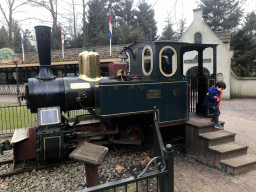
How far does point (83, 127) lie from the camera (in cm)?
476

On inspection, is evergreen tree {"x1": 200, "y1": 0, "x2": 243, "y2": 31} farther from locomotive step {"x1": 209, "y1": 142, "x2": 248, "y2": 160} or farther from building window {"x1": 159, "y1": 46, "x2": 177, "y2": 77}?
locomotive step {"x1": 209, "y1": 142, "x2": 248, "y2": 160}

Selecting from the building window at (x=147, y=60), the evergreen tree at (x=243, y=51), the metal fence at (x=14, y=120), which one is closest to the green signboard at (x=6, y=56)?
the metal fence at (x=14, y=120)

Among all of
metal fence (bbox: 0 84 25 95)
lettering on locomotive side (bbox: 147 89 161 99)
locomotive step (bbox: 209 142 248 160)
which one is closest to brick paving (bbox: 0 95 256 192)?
locomotive step (bbox: 209 142 248 160)

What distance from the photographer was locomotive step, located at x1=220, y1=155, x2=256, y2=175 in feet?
13.1

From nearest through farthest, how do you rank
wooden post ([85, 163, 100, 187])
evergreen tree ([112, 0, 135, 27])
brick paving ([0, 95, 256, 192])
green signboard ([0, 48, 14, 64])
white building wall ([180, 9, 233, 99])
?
wooden post ([85, 163, 100, 187]) → brick paving ([0, 95, 256, 192]) → white building wall ([180, 9, 233, 99]) → green signboard ([0, 48, 14, 64]) → evergreen tree ([112, 0, 135, 27])

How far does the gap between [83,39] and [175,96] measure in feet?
75.0

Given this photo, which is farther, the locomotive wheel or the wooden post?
the locomotive wheel

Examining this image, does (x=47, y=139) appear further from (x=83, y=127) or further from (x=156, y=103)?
(x=156, y=103)

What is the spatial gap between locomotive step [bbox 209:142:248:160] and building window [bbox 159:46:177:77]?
210 centimetres

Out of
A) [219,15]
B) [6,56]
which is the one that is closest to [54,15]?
[6,56]

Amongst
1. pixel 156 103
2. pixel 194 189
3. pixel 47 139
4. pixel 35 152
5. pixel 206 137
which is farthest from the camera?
pixel 156 103

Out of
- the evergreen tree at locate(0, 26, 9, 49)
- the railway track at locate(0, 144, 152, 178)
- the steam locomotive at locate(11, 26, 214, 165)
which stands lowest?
the railway track at locate(0, 144, 152, 178)

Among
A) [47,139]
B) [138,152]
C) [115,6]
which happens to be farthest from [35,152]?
[115,6]

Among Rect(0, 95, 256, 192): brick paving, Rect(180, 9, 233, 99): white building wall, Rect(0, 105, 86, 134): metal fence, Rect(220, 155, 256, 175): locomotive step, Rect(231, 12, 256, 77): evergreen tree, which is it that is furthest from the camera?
Rect(231, 12, 256, 77): evergreen tree
